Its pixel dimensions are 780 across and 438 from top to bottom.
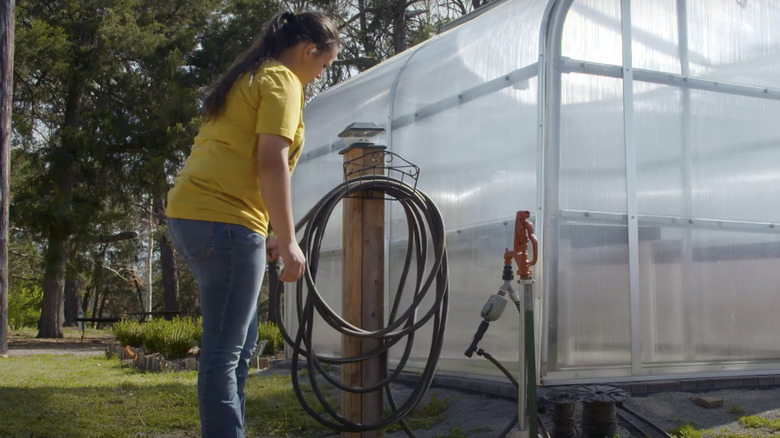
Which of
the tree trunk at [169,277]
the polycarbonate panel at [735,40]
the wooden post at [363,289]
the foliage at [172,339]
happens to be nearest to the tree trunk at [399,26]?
the tree trunk at [169,277]

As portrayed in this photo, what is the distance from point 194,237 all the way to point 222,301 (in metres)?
0.21

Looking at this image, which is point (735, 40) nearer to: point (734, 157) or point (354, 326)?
point (734, 157)

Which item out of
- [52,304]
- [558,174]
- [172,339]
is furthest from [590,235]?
[52,304]

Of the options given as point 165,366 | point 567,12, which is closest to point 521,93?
point 567,12

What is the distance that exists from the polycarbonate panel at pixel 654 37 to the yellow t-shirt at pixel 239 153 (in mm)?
2982

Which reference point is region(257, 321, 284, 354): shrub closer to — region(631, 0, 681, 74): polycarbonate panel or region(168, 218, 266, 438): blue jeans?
region(631, 0, 681, 74): polycarbonate panel

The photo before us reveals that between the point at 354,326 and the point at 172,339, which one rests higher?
the point at 354,326

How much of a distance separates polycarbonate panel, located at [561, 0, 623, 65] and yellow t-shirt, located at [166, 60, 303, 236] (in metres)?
2.58

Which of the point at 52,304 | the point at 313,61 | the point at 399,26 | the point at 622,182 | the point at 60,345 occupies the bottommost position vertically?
the point at 60,345

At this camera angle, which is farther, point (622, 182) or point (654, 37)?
point (654, 37)

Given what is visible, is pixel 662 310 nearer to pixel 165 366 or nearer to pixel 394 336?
pixel 394 336

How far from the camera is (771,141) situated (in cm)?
495

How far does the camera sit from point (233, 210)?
2258 mm

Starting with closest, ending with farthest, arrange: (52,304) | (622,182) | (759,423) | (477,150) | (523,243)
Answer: (523,243) → (759,423) → (622,182) → (477,150) → (52,304)
